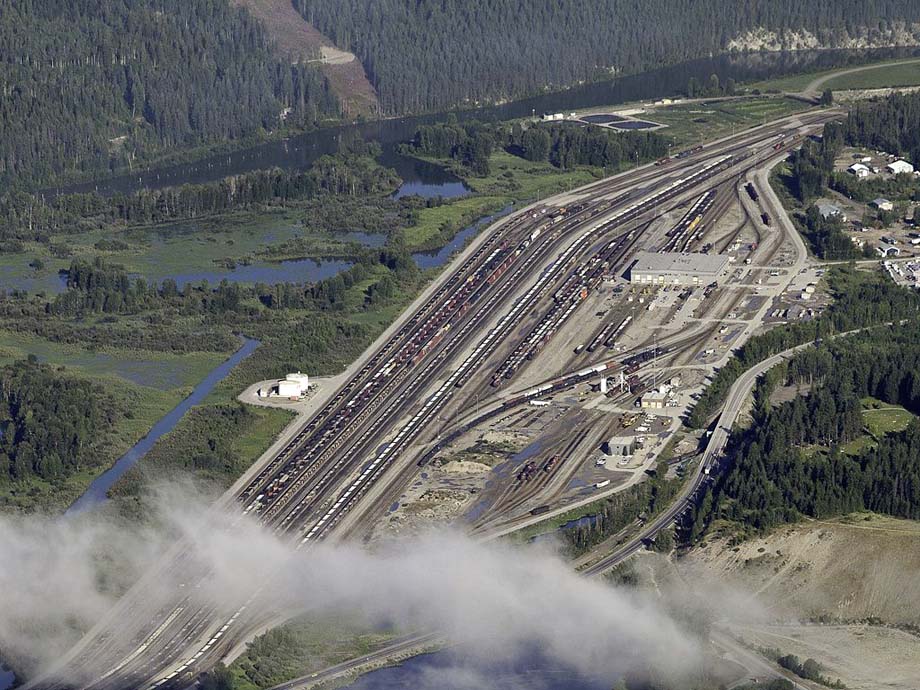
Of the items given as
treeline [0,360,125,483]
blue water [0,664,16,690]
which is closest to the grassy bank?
blue water [0,664,16,690]

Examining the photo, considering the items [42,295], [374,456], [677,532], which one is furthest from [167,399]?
[677,532]

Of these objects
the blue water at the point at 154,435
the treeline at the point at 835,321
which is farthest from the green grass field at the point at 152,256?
the treeline at the point at 835,321

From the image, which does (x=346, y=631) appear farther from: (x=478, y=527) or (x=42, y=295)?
(x=42, y=295)

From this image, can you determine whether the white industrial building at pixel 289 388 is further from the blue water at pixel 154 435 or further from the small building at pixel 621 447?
the small building at pixel 621 447

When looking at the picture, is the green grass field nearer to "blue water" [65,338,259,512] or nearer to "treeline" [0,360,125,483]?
"blue water" [65,338,259,512]

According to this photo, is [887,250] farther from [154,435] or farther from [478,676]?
[478,676]

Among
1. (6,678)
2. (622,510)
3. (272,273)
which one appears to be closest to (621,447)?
(622,510)
